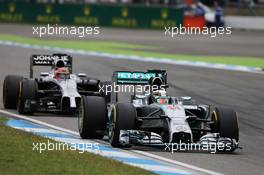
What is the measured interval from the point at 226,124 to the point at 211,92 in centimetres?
924

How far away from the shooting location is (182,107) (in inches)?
535

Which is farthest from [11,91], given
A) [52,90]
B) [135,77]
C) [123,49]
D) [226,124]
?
[123,49]

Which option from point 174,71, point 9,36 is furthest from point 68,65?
point 9,36

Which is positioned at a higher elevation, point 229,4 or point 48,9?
point 48,9

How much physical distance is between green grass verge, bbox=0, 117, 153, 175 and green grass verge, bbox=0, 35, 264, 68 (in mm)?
20257

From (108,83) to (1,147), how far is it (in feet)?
17.3

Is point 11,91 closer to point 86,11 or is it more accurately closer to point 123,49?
point 123,49

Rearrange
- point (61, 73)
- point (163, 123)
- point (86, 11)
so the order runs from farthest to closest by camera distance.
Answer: point (86, 11) < point (61, 73) < point (163, 123)

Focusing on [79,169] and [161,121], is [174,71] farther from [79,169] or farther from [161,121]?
[79,169]

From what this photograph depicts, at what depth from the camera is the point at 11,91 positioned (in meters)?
17.8

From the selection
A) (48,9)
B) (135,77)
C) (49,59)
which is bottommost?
(48,9)

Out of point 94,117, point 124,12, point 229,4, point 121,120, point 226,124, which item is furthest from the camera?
point 229,4

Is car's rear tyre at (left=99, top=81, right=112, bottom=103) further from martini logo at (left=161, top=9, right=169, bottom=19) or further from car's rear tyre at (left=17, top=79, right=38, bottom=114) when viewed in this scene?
martini logo at (left=161, top=9, right=169, bottom=19)

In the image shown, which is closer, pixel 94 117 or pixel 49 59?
pixel 94 117
